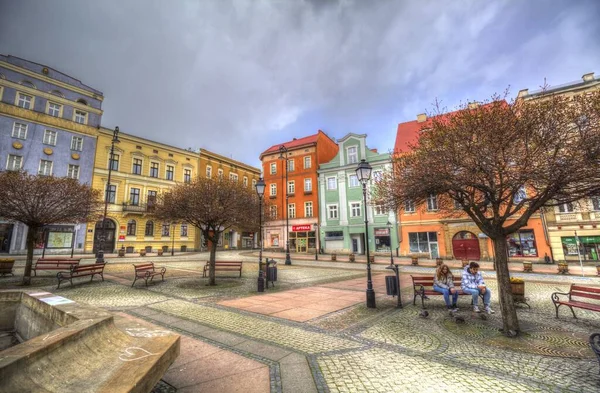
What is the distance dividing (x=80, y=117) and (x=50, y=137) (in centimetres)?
378

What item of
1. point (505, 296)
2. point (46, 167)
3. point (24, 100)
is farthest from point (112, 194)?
point (505, 296)

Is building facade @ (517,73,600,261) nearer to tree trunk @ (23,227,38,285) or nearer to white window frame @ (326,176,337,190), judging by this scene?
white window frame @ (326,176,337,190)

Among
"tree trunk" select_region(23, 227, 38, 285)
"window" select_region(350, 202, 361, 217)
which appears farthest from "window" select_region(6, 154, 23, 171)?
"window" select_region(350, 202, 361, 217)

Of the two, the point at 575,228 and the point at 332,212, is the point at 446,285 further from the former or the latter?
the point at 332,212

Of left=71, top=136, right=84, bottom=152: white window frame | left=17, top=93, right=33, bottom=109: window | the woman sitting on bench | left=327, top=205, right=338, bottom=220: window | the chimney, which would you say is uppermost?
left=17, top=93, right=33, bottom=109: window

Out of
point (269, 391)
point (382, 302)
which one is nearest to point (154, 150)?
point (382, 302)

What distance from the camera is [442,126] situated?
22.8 ft

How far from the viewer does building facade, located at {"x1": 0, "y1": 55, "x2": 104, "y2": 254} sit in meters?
25.6

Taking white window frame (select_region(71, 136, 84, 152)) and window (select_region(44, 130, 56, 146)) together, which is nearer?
window (select_region(44, 130, 56, 146))

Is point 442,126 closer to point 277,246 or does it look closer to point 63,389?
point 63,389

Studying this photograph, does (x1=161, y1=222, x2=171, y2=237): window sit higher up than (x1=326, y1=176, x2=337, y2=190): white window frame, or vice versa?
(x1=326, y1=176, x2=337, y2=190): white window frame

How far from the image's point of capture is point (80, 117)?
30.6 metres

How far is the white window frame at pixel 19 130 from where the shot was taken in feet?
85.8

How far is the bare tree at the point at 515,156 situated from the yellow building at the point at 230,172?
3564 centimetres
